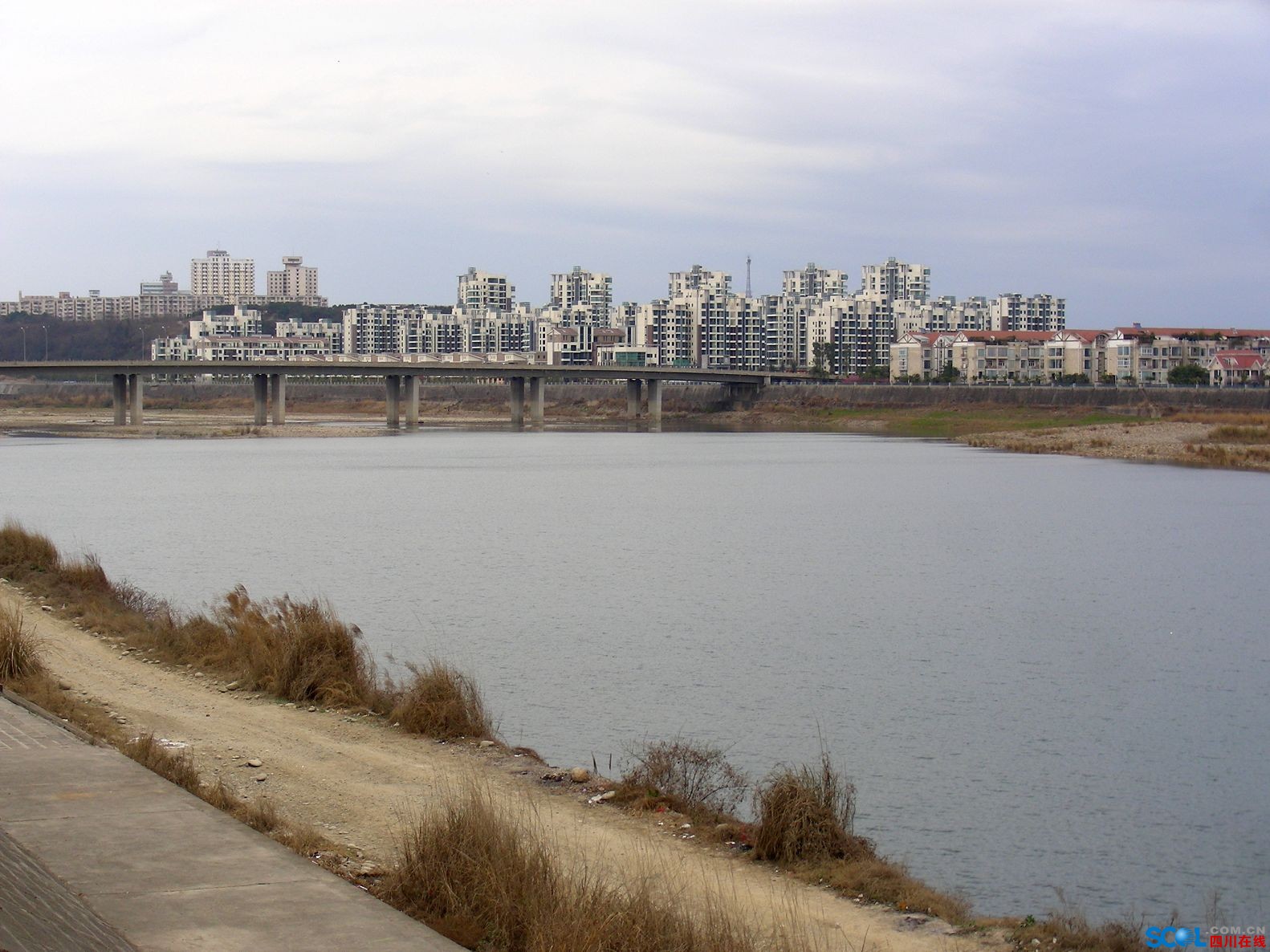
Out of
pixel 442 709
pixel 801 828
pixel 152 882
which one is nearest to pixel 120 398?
pixel 442 709

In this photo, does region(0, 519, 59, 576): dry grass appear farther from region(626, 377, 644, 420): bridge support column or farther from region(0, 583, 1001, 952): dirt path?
region(626, 377, 644, 420): bridge support column

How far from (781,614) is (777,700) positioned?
7.25 metres

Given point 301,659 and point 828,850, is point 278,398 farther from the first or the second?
point 828,850

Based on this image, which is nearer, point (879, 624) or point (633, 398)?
point (879, 624)

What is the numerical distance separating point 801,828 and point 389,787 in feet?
13.0

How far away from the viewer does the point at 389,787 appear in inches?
501

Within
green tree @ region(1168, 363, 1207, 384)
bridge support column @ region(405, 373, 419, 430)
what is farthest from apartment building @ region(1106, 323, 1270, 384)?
bridge support column @ region(405, 373, 419, 430)

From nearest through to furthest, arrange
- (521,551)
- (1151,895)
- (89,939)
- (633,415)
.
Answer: (89,939)
(1151,895)
(521,551)
(633,415)

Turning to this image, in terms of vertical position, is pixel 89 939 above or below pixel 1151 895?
above

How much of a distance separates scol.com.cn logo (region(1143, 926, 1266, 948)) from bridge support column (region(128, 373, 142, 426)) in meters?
118

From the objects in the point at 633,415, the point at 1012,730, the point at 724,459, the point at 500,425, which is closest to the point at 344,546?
the point at 1012,730

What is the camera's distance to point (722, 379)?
148500mm

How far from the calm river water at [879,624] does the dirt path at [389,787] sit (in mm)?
1517

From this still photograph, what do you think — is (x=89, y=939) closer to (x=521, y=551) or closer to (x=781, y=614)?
(x=781, y=614)
